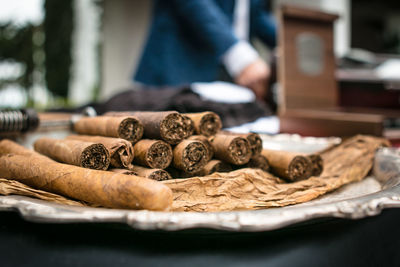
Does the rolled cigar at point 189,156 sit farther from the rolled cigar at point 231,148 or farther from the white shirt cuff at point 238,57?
the white shirt cuff at point 238,57

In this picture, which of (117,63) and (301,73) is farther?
(117,63)

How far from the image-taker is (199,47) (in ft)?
5.56

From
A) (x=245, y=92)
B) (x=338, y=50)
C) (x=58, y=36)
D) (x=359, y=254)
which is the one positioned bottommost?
(x=359, y=254)

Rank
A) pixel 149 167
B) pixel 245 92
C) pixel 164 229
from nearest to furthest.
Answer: pixel 164 229
pixel 149 167
pixel 245 92

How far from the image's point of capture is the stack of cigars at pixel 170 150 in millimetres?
446

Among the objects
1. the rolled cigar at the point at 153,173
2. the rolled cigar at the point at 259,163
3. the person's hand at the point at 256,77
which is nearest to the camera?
the rolled cigar at the point at 153,173

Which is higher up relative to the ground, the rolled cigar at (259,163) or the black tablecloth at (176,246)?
the rolled cigar at (259,163)

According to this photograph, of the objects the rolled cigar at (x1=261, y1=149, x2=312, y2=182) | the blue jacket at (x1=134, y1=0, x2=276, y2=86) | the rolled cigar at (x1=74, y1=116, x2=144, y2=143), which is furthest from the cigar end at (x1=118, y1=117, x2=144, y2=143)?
the blue jacket at (x1=134, y1=0, x2=276, y2=86)

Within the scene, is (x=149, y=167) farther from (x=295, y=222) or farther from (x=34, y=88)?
(x=34, y=88)

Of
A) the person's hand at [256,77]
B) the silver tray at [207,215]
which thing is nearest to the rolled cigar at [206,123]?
the silver tray at [207,215]

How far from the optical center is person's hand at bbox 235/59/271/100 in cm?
141

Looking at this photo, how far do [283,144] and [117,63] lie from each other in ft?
16.4

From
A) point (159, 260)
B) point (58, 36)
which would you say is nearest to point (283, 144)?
point (159, 260)

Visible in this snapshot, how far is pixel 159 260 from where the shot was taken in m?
0.31
